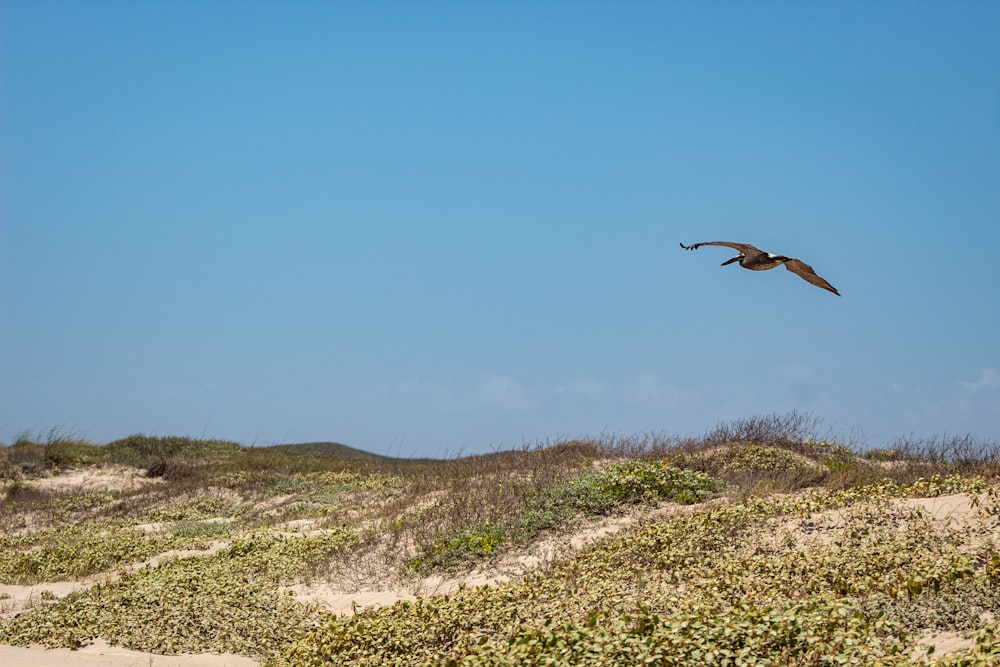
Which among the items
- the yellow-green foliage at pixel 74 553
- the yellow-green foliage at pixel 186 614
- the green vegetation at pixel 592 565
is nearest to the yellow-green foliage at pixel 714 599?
the green vegetation at pixel 592 565

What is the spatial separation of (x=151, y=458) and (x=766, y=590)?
25.4m

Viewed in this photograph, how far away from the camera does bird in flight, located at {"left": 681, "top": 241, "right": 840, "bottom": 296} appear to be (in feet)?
35.0

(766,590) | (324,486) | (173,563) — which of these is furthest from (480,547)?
(324,486)

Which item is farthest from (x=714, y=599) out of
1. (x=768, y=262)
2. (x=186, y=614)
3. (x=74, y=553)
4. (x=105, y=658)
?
(x=74, y=553)

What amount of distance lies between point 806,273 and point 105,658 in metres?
9.72

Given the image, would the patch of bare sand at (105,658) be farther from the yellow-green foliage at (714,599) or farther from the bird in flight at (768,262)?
the bird in flight at (768,262)

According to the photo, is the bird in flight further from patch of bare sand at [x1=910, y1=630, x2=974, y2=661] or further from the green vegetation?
patch of bare sand at [x1=910, y1=630, x2=974, y2=661]

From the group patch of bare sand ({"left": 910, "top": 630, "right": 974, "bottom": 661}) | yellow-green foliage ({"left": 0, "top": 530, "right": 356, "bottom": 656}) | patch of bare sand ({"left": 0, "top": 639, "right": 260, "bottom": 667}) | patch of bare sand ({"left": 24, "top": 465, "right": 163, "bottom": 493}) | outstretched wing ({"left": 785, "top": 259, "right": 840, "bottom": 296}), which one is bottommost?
patch of bare sand ({"left": 0, "top": 639, "right": 260, "bottom": 667})

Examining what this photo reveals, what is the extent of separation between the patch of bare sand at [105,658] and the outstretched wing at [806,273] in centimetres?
804

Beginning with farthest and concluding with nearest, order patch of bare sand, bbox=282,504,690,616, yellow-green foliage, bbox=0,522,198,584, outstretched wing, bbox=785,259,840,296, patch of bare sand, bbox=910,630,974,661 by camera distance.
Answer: yellow-green foliage, bbox=0,522,198,584 < patch of bare sand, bbox=282,504,690,616 < outstretched wing, bbox=785,259,840,296 < patch of bare sand, bbox=910,630,974,661

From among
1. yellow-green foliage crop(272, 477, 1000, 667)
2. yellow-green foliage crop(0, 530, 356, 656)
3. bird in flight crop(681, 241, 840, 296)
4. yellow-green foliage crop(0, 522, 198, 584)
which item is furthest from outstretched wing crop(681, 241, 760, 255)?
yellow-green foliage crop(0, 522, 198, 584)

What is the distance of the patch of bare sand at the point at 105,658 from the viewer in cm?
1000

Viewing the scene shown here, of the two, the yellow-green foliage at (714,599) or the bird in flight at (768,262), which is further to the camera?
the bird in flight at (768,262)

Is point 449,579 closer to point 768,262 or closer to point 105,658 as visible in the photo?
point 105,658
